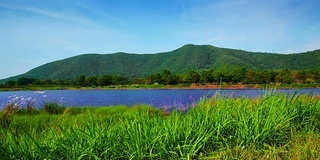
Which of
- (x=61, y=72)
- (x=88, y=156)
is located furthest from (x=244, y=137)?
(x=61, y=72)

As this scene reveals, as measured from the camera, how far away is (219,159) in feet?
11.1

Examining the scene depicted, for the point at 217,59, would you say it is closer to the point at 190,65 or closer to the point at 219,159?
the point at 190,65

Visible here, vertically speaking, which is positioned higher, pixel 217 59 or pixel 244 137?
pixel 217 59

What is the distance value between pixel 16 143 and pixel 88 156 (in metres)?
0.88

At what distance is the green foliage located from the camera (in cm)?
14112

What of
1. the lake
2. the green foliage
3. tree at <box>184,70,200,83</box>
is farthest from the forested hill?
the lake

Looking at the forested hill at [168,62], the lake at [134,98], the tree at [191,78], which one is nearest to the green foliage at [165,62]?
the forested hill at [168,62]

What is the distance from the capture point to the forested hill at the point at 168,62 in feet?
462

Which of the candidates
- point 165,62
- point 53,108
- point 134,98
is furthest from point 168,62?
point 53,108

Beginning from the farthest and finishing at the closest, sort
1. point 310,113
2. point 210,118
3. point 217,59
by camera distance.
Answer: point 217,59 → point 310,113 → point 210,118

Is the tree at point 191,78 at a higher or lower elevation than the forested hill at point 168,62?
lower

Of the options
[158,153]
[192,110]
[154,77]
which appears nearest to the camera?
[158,153]

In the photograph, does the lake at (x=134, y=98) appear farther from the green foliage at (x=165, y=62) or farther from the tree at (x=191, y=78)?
the green foliage at (x=165, y=62)

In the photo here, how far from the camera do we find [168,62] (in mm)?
170750
